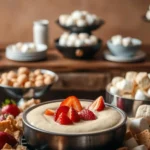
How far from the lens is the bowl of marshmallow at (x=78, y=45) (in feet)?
8.98

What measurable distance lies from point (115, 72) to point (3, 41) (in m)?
1.03

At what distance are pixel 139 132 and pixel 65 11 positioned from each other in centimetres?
194

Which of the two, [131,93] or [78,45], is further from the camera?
[78,45]

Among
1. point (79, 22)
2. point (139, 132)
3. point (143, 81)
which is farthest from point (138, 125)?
point (79, 22)

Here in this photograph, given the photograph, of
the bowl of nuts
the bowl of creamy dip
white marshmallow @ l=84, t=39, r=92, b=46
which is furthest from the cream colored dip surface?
white marshmallow @ l=84, t=39, r=92, b=46

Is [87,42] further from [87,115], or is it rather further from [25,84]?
[87,115]

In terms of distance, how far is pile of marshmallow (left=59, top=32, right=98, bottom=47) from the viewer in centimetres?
275

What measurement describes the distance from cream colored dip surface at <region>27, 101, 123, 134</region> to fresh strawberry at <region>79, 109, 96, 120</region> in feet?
0.05

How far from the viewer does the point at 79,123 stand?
4.18ft

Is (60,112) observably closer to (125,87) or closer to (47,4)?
(125,87)

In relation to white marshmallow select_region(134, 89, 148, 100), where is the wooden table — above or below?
below

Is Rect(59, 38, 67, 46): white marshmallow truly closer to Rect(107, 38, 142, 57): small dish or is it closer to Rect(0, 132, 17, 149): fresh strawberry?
Rect(107, 38, 142, 57): small dish

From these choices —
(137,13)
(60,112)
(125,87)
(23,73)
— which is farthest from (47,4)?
(60,112)

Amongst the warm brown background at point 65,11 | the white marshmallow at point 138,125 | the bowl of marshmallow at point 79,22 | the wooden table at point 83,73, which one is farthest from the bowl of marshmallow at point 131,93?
the warm brown background at point 65,11
